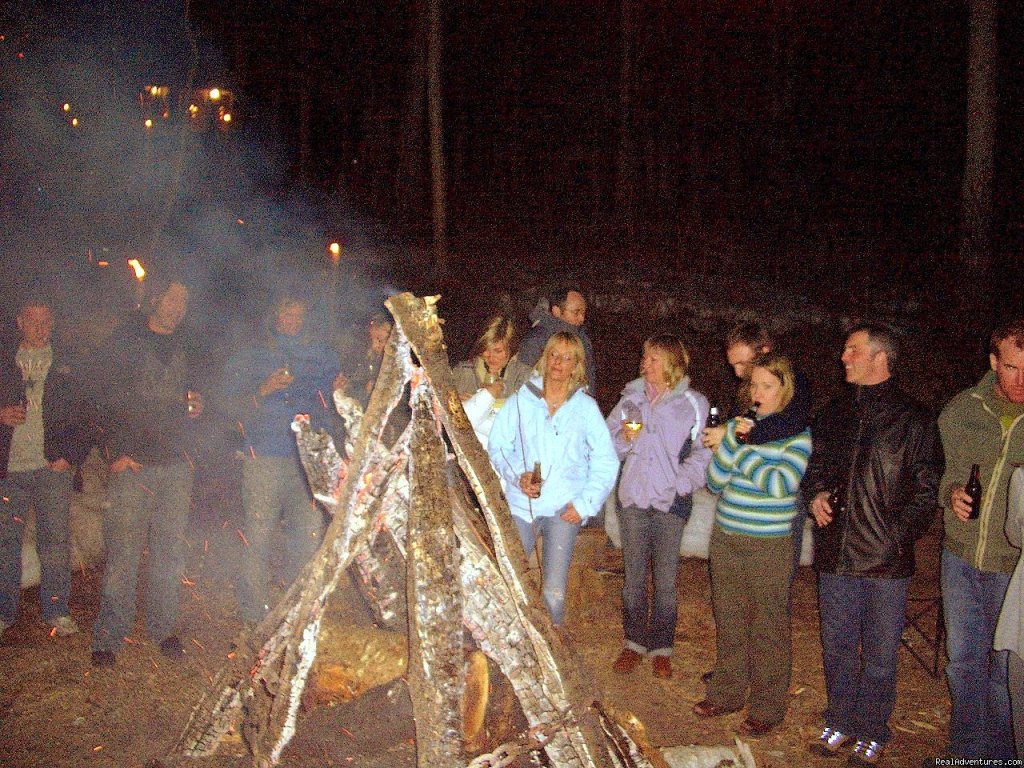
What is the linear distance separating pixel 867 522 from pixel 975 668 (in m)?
0.89

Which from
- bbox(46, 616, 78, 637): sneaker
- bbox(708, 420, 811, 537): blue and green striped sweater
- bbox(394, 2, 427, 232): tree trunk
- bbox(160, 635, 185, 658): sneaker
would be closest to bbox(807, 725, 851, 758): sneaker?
bbox(708, 420, 811, 537): blue and green striped sweater

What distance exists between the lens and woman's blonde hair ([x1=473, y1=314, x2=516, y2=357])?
539cm

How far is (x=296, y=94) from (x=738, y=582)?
28.0m

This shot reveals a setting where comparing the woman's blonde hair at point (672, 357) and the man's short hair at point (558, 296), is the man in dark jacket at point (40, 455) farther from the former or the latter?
the woman's blonde hair at point (672, 357)

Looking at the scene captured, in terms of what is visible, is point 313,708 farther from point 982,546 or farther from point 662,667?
point 982,546

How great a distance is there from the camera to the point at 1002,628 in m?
3.50

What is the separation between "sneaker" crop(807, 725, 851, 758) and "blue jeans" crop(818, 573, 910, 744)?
31mm

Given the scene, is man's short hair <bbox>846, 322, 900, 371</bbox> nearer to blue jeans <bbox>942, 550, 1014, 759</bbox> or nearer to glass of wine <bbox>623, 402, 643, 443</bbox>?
blue jeans <bbox>942, 550, 1014, 759</bbox>

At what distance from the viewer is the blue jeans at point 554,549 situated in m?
4.65

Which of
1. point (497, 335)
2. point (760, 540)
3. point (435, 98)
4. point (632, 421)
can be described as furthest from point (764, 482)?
point (435, 98)

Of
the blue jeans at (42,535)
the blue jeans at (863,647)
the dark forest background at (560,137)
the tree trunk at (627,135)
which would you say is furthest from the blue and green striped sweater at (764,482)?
the tree trunk at (627,135)

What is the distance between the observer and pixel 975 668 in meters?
4.03

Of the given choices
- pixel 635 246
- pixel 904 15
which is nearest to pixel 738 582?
pixel 635 246

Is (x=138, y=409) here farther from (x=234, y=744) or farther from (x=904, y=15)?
(x=904, y=15)
